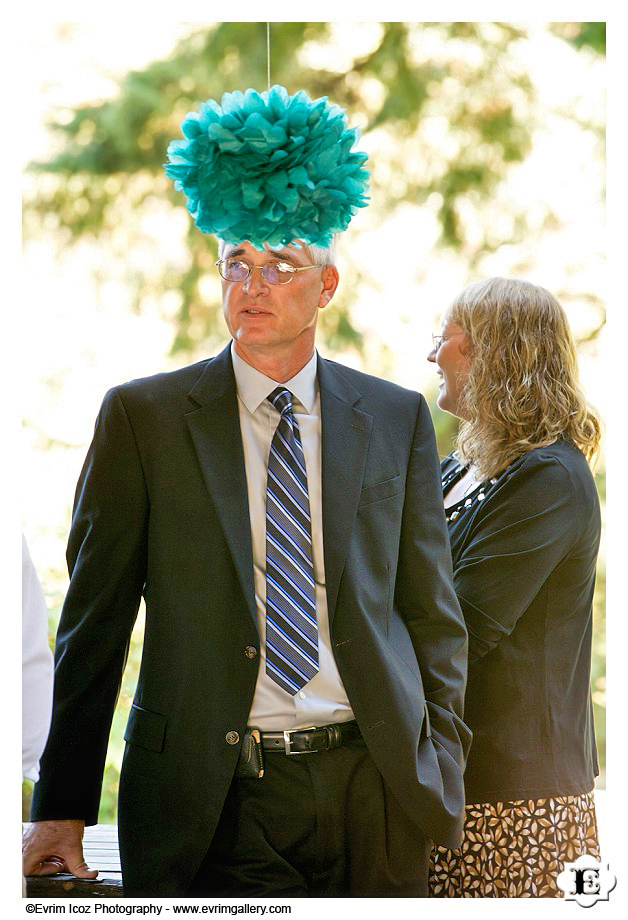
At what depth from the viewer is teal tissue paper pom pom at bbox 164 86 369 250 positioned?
2.34 metres

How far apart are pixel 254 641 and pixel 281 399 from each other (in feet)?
1.77

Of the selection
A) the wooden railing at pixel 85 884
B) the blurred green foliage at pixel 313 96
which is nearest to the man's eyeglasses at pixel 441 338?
the wooden railing at pixel 85 884

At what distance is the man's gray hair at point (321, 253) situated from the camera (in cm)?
256

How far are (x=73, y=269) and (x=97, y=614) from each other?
3.55 metres

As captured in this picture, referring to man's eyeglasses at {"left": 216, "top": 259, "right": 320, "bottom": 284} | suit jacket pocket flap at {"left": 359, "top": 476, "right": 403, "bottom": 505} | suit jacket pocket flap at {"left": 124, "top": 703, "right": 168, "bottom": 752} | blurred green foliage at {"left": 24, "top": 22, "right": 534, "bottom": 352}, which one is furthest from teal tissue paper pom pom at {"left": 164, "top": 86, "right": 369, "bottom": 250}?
blurred green foliage at {"left": 24, "top": 22, "right": 534, "bottom": 352}

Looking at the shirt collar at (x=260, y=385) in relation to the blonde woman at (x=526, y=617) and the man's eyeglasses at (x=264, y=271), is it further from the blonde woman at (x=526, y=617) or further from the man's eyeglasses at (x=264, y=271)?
the blonde woman at (x=526, y=617)

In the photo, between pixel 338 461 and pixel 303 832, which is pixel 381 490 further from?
pixel 303 832

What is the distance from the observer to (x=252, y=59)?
18.4 feet

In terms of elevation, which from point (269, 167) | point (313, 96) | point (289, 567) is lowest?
point (289, 567)

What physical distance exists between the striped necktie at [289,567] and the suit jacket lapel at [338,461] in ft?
0.15

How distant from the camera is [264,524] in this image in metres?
2.47

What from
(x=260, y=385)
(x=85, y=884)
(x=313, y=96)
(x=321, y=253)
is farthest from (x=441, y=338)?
(x=313, y=96)

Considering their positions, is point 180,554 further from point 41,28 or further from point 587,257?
→ point 41,28
